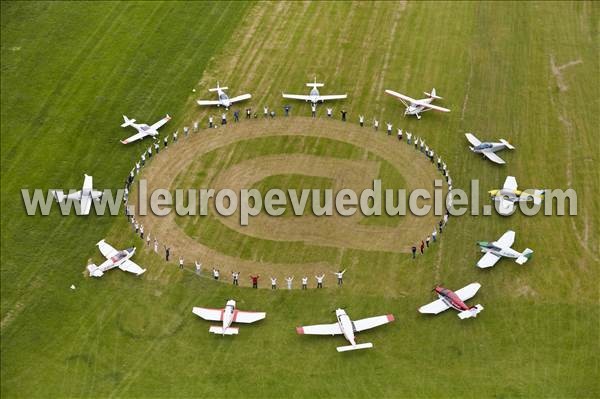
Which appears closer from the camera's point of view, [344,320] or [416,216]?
[344,320]

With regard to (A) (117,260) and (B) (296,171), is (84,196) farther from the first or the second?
(B) (296,171)

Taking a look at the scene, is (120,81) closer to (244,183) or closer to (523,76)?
(244,183)

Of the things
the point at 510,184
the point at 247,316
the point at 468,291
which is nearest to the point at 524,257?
the point at 468,291

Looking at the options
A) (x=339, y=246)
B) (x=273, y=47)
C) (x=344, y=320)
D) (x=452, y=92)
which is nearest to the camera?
(x=344, y=320)

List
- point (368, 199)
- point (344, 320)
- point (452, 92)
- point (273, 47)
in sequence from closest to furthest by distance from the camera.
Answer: point (344, 320), point (368, 199), point (452, 92), point (273, 47)

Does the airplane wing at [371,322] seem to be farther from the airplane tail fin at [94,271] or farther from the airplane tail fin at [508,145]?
the airplane tail fin at [508,145]

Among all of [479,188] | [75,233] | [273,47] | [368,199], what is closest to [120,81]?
[273,47]

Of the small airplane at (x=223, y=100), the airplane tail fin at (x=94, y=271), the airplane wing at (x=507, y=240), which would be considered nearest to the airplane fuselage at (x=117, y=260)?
the airplane tail fin at (x=94, y=271)
